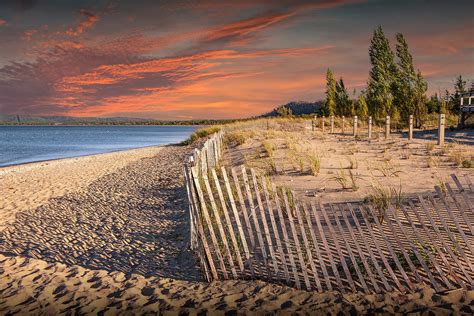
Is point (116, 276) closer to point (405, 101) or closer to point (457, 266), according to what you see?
point (457, 266)

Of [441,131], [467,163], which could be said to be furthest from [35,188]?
[441,131]

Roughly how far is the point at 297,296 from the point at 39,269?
3.94 m

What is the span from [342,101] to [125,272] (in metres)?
45.5

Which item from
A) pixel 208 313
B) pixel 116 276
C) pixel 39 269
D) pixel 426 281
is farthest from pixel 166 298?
pixel 426 281

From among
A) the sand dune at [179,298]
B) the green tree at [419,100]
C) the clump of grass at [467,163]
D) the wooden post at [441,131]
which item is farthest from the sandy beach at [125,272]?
the green tree at [419,100]

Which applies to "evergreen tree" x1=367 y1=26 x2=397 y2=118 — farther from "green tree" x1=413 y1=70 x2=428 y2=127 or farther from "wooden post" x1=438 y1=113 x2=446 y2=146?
"wooden post" x1=438 y1=113 x2=446 y2=146

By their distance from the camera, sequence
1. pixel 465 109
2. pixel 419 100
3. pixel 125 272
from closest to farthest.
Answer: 1. pixel 125 272
2. pixel 465 109
3. pixel 419 100

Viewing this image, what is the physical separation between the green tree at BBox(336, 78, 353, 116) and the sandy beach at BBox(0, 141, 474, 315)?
3959cm

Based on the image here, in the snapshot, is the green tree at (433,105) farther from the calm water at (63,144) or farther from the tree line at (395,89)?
the calm water at (63,144)

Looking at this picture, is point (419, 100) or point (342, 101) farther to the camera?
point (342, 101)

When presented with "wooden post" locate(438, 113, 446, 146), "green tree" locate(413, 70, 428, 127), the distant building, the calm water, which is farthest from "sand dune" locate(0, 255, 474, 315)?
"green tree" locate(413, 70, 428, 127)

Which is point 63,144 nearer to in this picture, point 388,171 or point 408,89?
point 408,89

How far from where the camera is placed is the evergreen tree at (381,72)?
111 ft

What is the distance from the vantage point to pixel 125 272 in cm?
529
